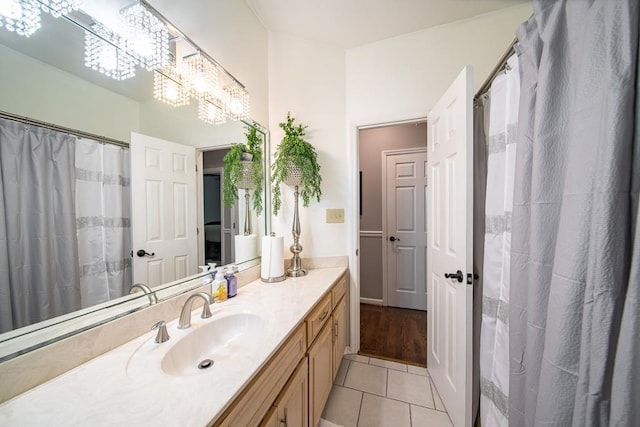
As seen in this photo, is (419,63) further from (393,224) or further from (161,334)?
(161,334)

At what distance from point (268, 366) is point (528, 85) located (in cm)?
135

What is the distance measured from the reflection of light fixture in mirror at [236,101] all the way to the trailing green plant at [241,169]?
0.12 meters

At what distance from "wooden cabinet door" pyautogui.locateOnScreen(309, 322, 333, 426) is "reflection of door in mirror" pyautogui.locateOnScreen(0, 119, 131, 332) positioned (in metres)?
0.92

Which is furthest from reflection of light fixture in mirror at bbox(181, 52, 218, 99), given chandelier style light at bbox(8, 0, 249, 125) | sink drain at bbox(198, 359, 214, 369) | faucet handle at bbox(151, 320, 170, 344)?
sink drain at bbox(198, 359, 214, 369)

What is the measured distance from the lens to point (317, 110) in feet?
6.14

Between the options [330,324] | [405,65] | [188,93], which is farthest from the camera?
[405,65]

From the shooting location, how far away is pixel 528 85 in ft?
2.63

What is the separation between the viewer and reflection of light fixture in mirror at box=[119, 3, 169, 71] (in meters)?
0.89

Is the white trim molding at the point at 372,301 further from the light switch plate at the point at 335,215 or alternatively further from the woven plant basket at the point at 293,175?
the woven plant basket at the point at 293,175

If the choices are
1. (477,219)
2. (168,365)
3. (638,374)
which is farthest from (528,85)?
(168,365)

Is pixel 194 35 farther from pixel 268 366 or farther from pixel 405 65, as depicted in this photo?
pixel 268 366

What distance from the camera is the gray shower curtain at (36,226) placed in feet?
2.09

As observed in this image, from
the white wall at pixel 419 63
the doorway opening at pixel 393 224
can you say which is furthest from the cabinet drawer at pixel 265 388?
the doorway opening at pixel 393 224

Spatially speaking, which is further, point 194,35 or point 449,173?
point 449,173
